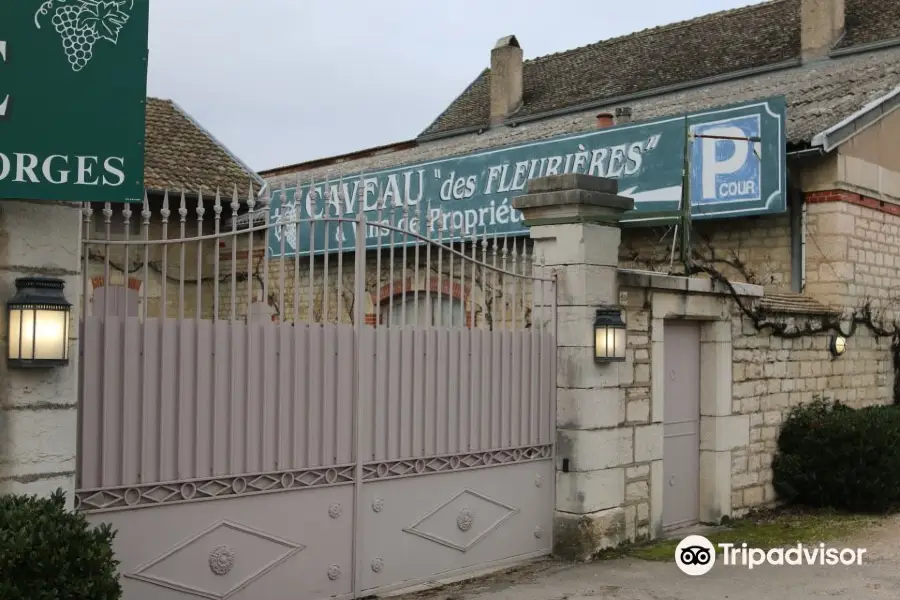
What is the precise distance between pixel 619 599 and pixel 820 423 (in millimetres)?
4417

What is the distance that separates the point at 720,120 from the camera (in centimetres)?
1116

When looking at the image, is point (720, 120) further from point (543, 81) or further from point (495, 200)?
point (543, 81)

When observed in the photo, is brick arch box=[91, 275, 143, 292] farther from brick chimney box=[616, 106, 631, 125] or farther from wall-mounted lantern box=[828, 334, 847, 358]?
wall-mounted lantern box=[828, 334, 847, 358]

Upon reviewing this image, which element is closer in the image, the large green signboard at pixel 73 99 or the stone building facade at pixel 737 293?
the large green signboard at pixel 73 99

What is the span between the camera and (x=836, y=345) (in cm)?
1078

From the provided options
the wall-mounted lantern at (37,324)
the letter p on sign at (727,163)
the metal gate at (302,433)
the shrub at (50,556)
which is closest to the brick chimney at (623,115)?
the letter p on sign at (727,163)

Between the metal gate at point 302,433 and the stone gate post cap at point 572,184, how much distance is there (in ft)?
2.32

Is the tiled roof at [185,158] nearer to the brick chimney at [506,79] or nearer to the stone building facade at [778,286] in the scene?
the stone building facade at [778,286]

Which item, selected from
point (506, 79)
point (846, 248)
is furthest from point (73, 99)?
point (506, 79)

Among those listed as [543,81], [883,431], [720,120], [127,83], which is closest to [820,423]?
[883,431]

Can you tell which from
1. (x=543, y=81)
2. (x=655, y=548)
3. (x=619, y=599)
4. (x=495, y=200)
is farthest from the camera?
(x=543, y=81)

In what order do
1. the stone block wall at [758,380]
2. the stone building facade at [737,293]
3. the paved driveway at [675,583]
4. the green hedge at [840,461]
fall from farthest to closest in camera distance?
1. the green hedge at [840,461]
2. the stone block wall at [758,380]
3. the stone building facade at [737,293]
4. the paved driveway at [675,583]

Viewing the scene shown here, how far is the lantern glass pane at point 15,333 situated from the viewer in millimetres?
4434

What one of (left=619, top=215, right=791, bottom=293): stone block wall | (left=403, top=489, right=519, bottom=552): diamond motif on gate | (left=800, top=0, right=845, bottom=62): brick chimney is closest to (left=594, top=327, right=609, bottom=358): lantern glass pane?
(left=403, top=489, right=519, bottom=552): diamond motif on gate
